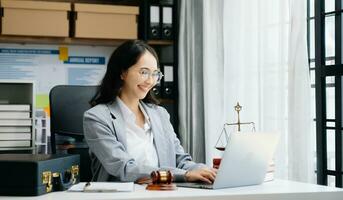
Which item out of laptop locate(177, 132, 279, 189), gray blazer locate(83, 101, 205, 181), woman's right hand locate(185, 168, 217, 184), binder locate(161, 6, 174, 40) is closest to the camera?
laptop locate(177, 132, 279, 189)

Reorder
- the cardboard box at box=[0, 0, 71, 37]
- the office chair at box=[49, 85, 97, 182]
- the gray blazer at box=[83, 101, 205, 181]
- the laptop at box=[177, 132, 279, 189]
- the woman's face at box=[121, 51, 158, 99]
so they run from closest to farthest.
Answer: the laptop at box=[177, 132, 279, 189]
the gray blazer at box=[83, 101, 205, 181]
the woman's face at box=[121, 51, 158, 99]
the office chair at box=[49, 85, 97, 182]
the cardboard box at box=[0, 0, 71, 37]

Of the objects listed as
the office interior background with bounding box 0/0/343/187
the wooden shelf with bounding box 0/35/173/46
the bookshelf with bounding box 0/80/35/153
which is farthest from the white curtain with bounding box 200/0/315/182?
the bookshelf with bounding box 0/80/35/153

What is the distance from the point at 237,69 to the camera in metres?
3.11

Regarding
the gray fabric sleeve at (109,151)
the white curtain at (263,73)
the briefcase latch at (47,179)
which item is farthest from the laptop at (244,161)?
the white curtain at (263,73)

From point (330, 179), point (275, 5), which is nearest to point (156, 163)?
point (330, 179)

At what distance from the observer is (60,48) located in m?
3.86

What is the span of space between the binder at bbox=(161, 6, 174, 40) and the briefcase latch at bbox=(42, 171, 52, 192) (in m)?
2.31

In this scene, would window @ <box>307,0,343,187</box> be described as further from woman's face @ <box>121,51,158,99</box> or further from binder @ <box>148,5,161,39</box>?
binder @ <box>148,5,161,39</box>

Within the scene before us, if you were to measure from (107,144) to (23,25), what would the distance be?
1.79m

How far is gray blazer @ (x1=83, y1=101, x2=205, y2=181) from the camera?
76.0 inches

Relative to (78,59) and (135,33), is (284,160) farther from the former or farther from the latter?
(78,59)

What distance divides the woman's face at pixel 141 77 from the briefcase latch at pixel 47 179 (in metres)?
0.74

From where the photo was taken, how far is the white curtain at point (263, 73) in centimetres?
255

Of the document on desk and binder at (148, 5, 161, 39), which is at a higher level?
binder at (148, 5, 161, 39)
